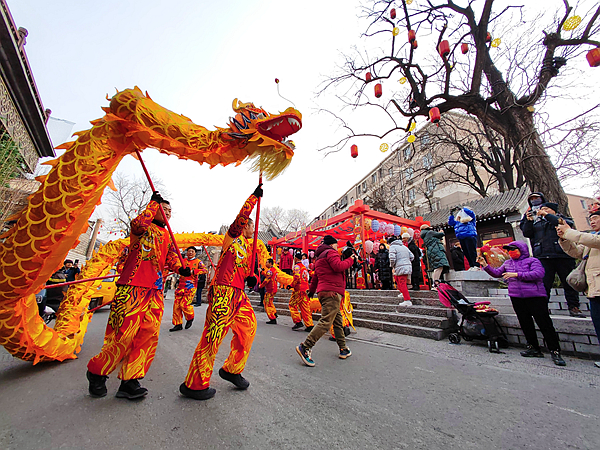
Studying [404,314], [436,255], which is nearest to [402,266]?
[436,255]

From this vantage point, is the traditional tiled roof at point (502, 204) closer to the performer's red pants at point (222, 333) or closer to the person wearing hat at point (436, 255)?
the person wearing hat at point (436, 255)

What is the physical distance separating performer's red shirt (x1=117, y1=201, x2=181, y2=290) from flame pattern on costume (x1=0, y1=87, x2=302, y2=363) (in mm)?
414

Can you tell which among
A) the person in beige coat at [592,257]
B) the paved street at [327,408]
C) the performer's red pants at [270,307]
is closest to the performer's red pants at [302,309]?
the performer's red pants at [270,307]

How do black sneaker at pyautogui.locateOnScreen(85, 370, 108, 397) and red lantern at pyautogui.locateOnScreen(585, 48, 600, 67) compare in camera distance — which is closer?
black sneaker at pyautogui.locateOnScreen(85, 370, 108, 397)

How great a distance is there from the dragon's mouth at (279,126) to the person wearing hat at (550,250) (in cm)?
456

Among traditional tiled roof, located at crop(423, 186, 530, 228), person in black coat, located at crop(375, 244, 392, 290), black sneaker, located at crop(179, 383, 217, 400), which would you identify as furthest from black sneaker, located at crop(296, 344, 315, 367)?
traditional tiled roof, located at crop(423, 186, 530, 228)

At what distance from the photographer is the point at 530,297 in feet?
11.9

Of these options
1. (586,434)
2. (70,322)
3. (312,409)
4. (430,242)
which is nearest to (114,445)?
(312,409)

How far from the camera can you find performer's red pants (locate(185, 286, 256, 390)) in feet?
7.48

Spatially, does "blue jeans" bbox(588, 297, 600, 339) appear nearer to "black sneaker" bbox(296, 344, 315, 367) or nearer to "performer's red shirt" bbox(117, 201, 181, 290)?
"black sneaker" bbox(296, 344, 315, 367)

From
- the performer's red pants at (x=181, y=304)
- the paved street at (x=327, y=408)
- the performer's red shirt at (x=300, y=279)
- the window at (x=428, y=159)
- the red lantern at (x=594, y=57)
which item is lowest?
the paved street at (x=327, y=408)

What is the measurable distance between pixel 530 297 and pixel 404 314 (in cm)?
240

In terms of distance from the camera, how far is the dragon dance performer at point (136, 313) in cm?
228

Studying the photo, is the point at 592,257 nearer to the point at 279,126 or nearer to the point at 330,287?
the point at 330,287
